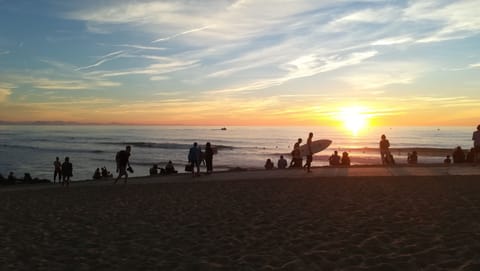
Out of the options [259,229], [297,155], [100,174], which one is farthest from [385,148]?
[100,174]

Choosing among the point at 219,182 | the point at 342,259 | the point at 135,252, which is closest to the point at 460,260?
the point at 342,259

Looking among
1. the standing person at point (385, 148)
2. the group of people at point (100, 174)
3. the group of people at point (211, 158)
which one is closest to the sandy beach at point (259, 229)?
the group of people at point (211, 158)

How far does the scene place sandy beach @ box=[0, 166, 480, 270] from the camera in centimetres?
699

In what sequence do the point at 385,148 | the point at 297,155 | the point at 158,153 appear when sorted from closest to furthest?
the point at 385,148, the point at 297,155, the point at 158,153

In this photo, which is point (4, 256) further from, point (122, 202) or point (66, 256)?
point (122, 202)

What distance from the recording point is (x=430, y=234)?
790cm

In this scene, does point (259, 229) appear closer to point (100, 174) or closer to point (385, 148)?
point (385, 148)

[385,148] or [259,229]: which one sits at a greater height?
[385,148]

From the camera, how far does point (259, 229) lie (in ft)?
30.3

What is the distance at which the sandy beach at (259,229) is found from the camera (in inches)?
275

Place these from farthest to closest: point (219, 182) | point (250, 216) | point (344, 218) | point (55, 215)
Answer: point (219, 182)
point (55, 215)
point (250, 216)
point (344, 218)

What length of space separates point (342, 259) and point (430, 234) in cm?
207

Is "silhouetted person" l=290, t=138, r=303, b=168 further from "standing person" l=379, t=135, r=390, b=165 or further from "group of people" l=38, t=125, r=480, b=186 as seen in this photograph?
"standing person" l=379, t=135, r=390, b=165

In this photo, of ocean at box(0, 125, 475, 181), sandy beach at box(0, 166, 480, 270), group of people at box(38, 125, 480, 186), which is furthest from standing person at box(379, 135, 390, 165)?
ocean at box(0, 125, 475, 181)
